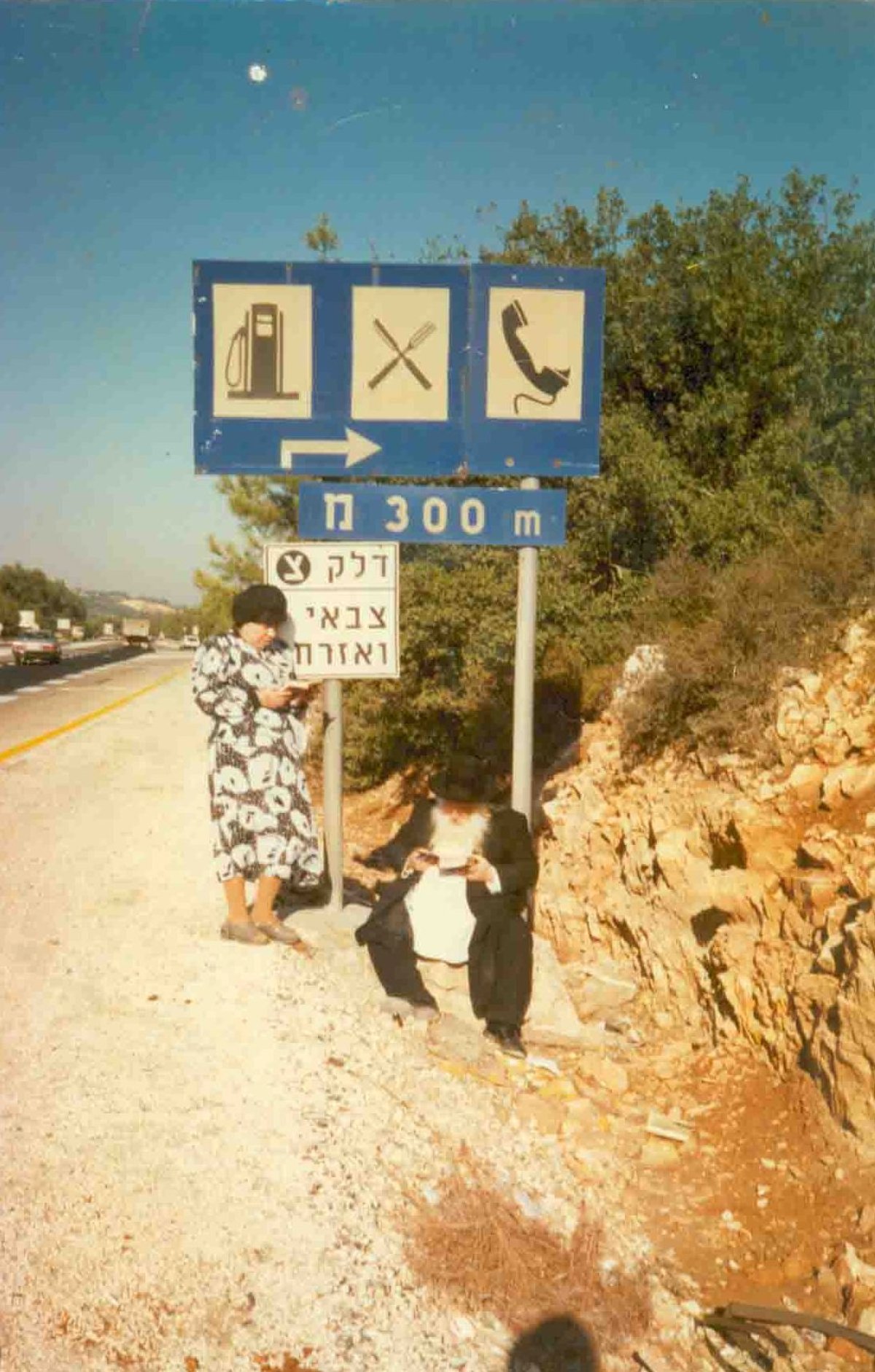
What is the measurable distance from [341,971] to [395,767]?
21.0 feet

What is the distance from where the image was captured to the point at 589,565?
11086 millimetres

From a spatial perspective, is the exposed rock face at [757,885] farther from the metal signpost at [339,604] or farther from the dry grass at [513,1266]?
the metal signpost at [339,604]

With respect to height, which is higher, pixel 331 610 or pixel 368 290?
pixel 368 290

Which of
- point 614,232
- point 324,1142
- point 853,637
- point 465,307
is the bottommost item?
point 324,1142

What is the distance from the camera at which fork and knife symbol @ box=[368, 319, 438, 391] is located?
565 centimetres

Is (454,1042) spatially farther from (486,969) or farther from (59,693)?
(59,693)

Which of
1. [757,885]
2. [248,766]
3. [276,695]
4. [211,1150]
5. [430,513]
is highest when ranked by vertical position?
[430,513]

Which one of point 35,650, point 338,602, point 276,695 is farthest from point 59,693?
point 276,695

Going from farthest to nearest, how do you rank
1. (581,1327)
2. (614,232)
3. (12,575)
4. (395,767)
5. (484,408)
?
(12,575), (614,232), (395,767), (484,408), (581,1327)

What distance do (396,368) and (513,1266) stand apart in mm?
4296

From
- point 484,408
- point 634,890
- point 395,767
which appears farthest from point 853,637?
point 395,767

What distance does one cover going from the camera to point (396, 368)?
5.67 meters

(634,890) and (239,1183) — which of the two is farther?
(634,890)

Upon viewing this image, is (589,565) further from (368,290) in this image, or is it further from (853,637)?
(368,290)
